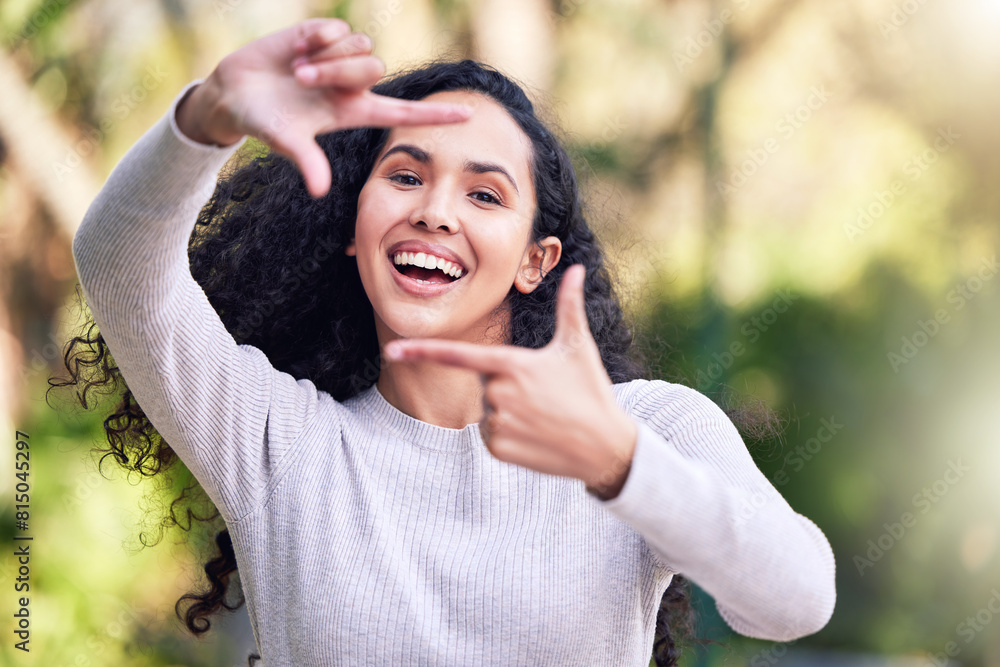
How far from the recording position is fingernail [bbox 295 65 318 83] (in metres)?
1.10

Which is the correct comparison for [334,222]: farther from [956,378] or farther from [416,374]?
[956,378]

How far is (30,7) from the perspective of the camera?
3.52 metres

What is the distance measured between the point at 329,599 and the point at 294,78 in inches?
30.2

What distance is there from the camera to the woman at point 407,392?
106 cm

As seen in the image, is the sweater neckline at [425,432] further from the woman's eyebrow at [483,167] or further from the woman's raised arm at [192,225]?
the woman's eyebrow at [483,167]

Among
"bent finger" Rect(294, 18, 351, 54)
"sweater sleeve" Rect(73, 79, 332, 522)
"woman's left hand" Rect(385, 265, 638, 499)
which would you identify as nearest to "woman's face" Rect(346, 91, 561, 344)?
"sweater sleeve" Rect(73, 79, 332, 522)

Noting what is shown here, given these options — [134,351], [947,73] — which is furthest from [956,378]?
[134,351]

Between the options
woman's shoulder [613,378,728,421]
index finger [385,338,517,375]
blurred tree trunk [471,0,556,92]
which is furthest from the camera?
blurred tree trunk [471,0,556,92]

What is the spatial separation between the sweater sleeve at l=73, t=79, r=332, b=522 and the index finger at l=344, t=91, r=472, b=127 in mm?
200

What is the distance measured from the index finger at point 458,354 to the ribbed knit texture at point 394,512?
0.21m

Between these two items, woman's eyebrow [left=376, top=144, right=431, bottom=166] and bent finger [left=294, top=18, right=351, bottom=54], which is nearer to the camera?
bent finger [left=294, top=18, right=351, bottom=54]

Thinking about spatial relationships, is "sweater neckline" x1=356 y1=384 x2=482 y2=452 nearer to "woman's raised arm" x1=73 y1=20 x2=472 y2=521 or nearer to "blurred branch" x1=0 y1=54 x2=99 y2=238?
"woman's raised arm" x1=73 y1=20 x2=472 y2=521

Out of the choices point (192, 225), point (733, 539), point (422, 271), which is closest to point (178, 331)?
point (192, 225)

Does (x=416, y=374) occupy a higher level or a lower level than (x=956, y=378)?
higher
